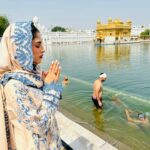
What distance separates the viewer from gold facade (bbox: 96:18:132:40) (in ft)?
233

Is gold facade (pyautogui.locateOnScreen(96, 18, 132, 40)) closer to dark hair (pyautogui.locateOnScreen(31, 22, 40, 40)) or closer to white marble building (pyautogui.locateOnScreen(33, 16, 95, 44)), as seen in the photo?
white marble building (pyautogui.locateOnScreen(33, 16, 95, 44))

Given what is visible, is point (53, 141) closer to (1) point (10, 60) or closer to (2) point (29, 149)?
(2) point (29, 149)

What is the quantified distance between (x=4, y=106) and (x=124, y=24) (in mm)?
77674

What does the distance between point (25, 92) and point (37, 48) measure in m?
0.36

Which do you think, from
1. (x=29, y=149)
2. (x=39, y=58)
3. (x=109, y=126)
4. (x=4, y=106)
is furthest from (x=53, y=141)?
(x=109, y=126)

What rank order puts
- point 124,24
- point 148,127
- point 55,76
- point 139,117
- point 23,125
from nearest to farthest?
point 23,125 → point 55,76 → point 148,127 → point 139,117 → point 124,24

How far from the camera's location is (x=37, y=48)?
5.66 ft

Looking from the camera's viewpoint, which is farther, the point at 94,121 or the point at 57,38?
the point at 57,38

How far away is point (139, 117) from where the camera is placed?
6.57 m

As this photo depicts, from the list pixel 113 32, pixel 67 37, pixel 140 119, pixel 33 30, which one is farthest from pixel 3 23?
pixel 33 30

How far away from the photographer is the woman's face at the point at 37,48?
5.61 ft

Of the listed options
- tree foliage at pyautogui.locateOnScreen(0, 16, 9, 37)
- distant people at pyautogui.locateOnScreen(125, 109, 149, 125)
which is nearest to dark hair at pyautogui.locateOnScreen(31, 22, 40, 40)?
distant people at pyautogui.locateOnScreen(125, 109, 149, 125)

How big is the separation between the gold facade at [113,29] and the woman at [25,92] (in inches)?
2744

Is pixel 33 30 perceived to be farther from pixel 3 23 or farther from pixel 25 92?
pixel 3 23
